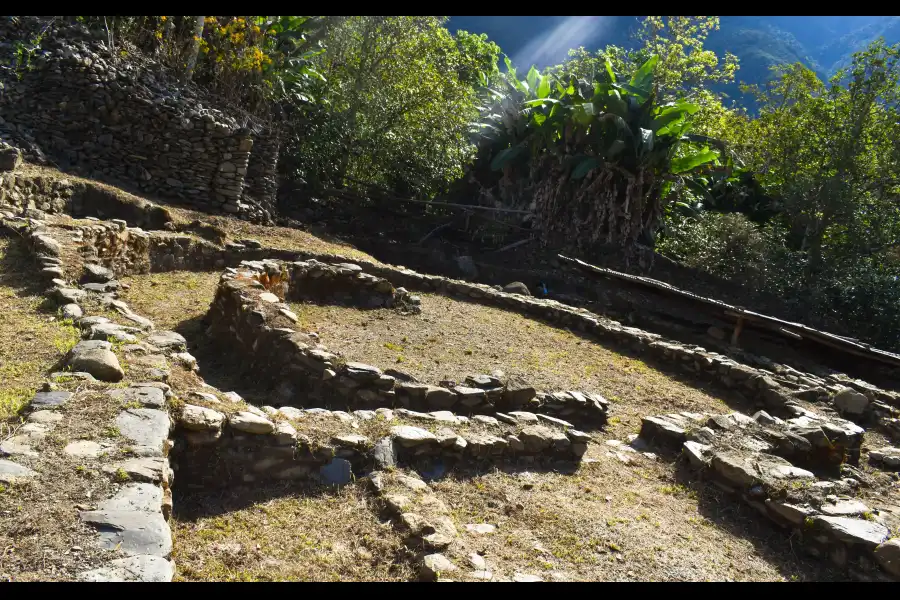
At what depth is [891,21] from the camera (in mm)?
89625

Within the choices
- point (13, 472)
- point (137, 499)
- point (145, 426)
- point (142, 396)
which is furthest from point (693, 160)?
point (13, 472)

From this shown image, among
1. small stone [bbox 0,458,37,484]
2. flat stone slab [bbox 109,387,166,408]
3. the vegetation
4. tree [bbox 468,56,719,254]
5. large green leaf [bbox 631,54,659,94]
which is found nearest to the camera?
small stone [bbox 0,458,37,484]

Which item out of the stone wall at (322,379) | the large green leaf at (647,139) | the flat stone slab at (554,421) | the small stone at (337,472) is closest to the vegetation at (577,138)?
the large green leaf at (647,139)

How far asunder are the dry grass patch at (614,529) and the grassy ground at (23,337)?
3.11 m

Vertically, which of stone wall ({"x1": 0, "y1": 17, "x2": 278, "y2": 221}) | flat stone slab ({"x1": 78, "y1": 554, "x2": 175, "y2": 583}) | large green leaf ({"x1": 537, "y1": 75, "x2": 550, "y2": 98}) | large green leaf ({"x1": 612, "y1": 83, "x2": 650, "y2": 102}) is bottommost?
flat stone slab ({"x1": 78, "y1": 554, "x2": 175, "y2": 583})

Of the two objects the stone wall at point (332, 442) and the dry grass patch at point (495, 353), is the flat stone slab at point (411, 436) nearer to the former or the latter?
the stone wall at point (332, 442)

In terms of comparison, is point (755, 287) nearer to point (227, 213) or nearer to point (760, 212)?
point (760, 212)

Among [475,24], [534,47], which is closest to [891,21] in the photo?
[534,47]

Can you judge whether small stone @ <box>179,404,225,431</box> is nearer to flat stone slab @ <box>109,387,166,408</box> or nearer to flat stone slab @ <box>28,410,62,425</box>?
flat stone slab @ <box>109,387,166,408</box>

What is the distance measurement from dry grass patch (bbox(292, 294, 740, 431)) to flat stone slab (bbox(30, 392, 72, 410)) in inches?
136

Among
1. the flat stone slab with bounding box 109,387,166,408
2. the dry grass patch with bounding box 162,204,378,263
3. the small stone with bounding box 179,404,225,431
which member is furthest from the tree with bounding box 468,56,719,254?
the flat stone slab with bounding box 109,387,166,408

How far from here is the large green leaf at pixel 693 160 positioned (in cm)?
1811

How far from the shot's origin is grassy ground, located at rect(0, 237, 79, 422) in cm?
472

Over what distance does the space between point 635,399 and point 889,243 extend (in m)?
13.3
